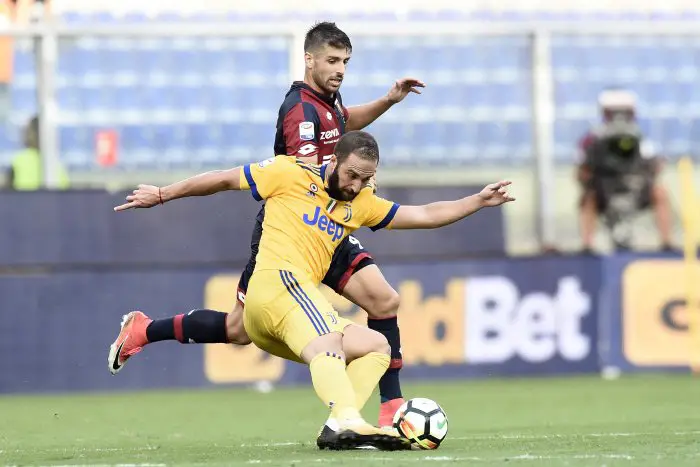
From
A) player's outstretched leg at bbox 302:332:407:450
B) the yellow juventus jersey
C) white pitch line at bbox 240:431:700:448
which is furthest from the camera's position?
white pitch line at bbox 240:431:700:448

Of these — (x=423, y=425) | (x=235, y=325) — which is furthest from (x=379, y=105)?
(x=423, y=425)

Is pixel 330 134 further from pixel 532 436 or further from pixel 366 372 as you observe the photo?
pixel 532 436

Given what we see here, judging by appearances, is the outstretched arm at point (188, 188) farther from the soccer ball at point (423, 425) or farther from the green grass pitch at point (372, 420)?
the soccer ball at point (423, 425)

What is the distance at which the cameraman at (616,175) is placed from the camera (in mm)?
12984

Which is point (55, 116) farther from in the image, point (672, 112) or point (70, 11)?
point (672, 112)

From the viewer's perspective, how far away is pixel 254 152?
12.4 m

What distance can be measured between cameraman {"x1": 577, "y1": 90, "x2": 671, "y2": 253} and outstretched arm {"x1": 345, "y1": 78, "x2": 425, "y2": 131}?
18.3 feet

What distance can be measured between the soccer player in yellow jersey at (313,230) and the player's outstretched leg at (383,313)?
1.43ft

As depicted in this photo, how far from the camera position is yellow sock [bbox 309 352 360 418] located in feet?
19.9

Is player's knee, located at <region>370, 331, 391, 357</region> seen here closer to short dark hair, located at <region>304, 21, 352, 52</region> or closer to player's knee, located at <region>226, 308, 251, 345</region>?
player's knee, located at <region>226, 308, 251, 345</region>

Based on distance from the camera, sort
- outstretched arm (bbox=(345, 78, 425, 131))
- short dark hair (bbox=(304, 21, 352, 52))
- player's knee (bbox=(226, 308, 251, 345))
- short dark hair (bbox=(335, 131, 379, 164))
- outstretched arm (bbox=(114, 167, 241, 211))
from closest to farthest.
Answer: short dark hair (bbox=(335, 131, 379, 164)), outstretched arm (bbox=(114, 167, 241, 211)), short dark hair (bbox=(304, 21, 352, 52)), player's knee (bbox=(226, 308, 251, 345)), outstretched arm (bbox=(345, 78, 425, 131))

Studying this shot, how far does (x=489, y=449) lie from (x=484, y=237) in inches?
241

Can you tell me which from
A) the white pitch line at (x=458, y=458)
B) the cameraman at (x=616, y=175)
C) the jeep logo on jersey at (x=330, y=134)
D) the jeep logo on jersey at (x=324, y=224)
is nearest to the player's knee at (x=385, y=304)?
the jeep logo on jersey at (x=324, y=224)

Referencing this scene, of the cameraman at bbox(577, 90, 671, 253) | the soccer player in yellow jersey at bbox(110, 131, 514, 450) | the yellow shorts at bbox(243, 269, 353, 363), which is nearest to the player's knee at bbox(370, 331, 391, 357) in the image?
the soccer player in yellow jersey at bbox(110, 131, 514, 450)
